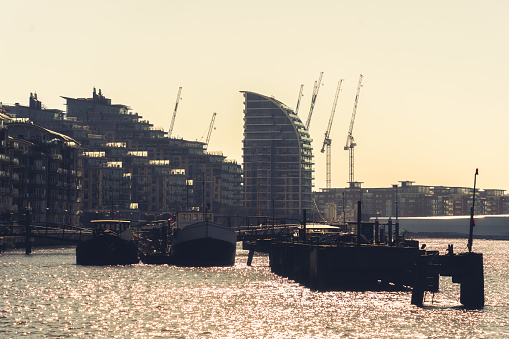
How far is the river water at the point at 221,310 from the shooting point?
63.1 metres

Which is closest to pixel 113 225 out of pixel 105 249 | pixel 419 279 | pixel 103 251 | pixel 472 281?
pixel 105 249

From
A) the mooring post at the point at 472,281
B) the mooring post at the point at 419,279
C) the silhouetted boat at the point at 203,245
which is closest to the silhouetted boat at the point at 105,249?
the silhouetted boat at the point at 203,245

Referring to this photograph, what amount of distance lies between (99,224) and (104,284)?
126ft

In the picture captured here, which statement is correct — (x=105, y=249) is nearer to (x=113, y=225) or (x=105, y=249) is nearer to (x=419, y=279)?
(x=113, y=225)

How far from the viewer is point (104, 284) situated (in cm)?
10062

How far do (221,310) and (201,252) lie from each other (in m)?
54.6

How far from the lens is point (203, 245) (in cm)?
13038

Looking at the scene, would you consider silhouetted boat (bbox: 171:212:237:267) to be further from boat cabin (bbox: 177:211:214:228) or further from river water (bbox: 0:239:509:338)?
river water (bbox: 0:239:509:338)

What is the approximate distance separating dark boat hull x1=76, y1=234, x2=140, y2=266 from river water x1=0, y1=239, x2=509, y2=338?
21.1 meters

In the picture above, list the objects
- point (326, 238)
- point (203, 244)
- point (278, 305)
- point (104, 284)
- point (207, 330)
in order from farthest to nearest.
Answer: point (203, 244) < point (326, 238) < point (104, 284) < point (278, 305) < point (207, 330)

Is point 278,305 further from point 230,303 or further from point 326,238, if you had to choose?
point 326,238

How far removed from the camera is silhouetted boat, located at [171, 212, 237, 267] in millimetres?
130000

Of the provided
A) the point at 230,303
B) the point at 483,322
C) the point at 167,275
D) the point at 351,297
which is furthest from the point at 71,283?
the point at 483,322

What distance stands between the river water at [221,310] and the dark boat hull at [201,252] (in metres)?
17.8
